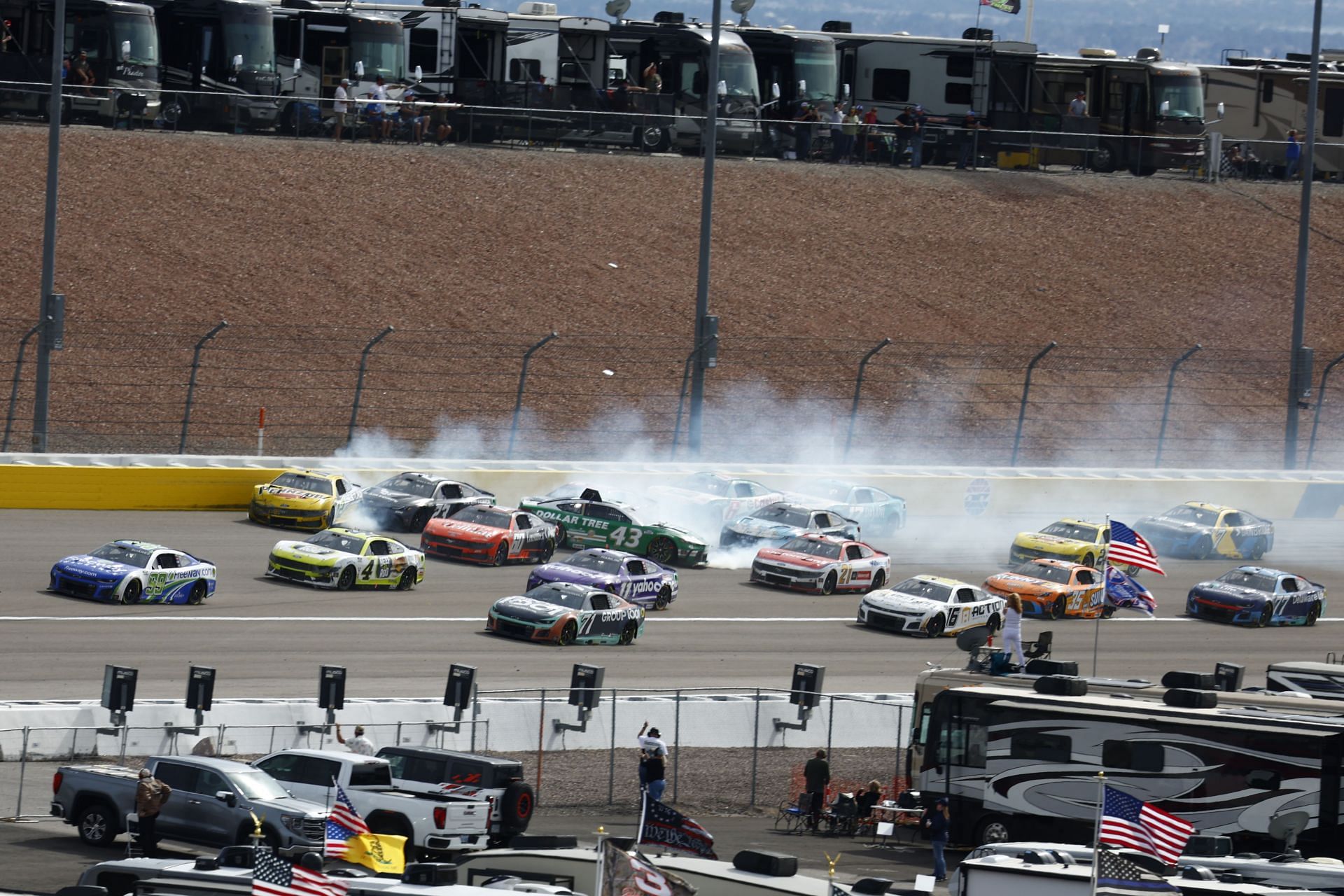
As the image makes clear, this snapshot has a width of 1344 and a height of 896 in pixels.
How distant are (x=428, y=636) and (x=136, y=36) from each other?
25.1m

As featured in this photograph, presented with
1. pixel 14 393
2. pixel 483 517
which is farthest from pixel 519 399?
pixel 14 393

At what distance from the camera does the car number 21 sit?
1286 inches

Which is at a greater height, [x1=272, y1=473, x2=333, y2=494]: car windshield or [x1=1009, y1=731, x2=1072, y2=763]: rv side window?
[x1=272, y1=473, x2=333, y2=494]: car windshield

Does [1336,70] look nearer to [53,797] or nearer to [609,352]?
[609,352]

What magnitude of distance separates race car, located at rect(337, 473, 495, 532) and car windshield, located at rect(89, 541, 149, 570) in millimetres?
5098

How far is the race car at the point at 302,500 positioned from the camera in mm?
32312

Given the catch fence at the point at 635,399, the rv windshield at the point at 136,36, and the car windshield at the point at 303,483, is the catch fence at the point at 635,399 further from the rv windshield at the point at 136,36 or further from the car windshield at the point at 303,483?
the rv windshield at the point at 136,36

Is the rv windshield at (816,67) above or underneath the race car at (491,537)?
above

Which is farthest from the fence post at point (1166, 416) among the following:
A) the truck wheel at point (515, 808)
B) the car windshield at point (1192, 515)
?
the truck wheel at point (515, 808)

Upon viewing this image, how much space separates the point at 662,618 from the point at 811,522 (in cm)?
489

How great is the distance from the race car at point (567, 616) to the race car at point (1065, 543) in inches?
339

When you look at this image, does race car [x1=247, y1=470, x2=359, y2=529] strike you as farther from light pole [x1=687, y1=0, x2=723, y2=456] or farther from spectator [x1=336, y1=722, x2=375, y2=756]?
spectator [x1=336, y1=722, x2=375, y2=756]

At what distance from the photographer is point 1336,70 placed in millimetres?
65000

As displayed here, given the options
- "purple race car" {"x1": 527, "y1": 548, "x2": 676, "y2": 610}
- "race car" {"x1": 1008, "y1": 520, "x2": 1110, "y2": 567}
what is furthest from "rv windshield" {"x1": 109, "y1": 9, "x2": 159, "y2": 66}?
"race car" {"x1": 1008, "y1": 520, "x2": 1110, "y2": 567}
